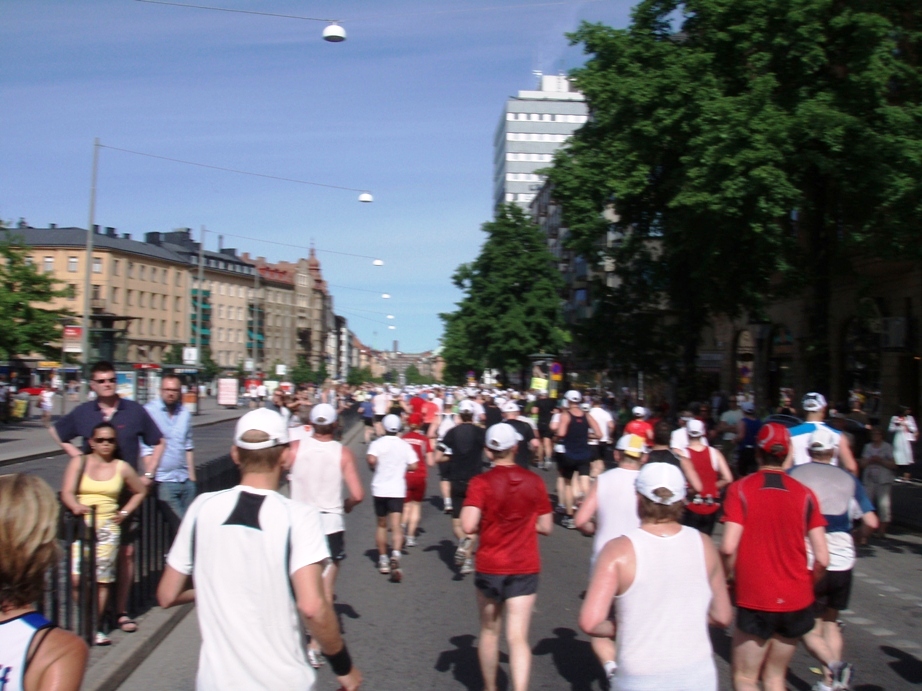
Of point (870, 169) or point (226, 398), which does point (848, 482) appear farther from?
point (226, 398)

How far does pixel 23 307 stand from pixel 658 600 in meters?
34.2

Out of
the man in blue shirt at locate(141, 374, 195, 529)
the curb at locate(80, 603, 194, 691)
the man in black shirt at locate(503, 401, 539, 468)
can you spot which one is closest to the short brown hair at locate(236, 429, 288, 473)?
the curb at locate(80, 603, 194, 691)

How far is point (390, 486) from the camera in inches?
390

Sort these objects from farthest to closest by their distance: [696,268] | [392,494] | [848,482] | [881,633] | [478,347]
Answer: [478,347], [696,268], [392,494], [881,633], [848,482]

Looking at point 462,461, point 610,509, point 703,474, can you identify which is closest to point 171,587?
point 610,509

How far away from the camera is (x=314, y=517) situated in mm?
3502

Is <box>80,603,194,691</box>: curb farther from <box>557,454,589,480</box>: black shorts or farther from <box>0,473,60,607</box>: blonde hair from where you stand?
<box>557,454,589,480</box>: black shorts

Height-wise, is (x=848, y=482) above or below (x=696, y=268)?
below

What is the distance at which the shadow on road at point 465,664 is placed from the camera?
6.40 m

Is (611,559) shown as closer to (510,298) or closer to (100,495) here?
(100,495)

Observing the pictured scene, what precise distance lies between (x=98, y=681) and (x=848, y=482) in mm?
4638

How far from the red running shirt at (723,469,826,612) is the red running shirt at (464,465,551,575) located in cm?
127

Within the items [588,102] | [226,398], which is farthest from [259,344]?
[588,102]

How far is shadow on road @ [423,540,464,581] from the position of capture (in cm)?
1052
